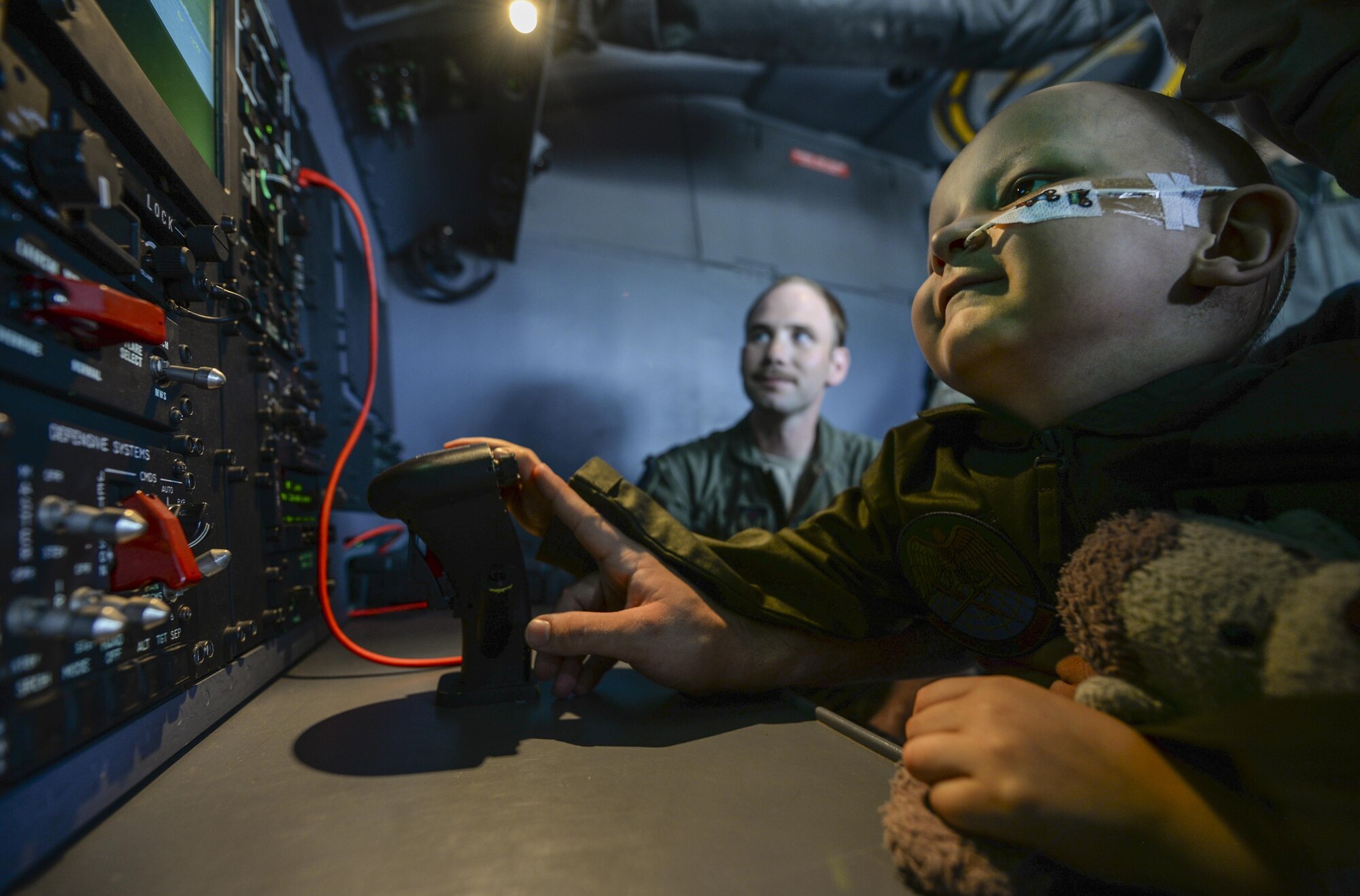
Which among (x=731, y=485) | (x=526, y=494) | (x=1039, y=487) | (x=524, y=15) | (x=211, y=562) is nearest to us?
(x=211, y=562)

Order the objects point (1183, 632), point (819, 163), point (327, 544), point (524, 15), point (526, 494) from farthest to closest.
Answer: point (819, 163) < point (524, 15) < point (327, 544) < point (526, 494) < point (1183, 632)

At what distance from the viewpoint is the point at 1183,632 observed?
0.94 ft

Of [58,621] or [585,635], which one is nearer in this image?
[58,621]

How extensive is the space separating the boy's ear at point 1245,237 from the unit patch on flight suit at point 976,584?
0.84ft

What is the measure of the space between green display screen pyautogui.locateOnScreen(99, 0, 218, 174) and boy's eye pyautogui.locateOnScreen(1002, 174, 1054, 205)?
0.67 m

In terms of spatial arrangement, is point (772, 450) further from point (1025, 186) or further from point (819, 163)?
point (1025, 186)

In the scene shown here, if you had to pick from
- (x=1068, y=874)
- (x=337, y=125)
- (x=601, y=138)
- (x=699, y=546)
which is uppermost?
(x=601, y=138)

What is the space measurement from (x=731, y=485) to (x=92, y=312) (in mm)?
1566

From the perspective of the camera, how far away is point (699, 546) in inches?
24.6

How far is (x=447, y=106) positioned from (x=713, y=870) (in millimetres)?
1369

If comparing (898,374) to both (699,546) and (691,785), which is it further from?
(691,785)

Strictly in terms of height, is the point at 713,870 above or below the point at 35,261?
below

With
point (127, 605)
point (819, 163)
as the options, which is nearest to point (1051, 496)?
point (127, 605)

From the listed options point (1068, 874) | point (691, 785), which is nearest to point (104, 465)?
point (691, 785)
